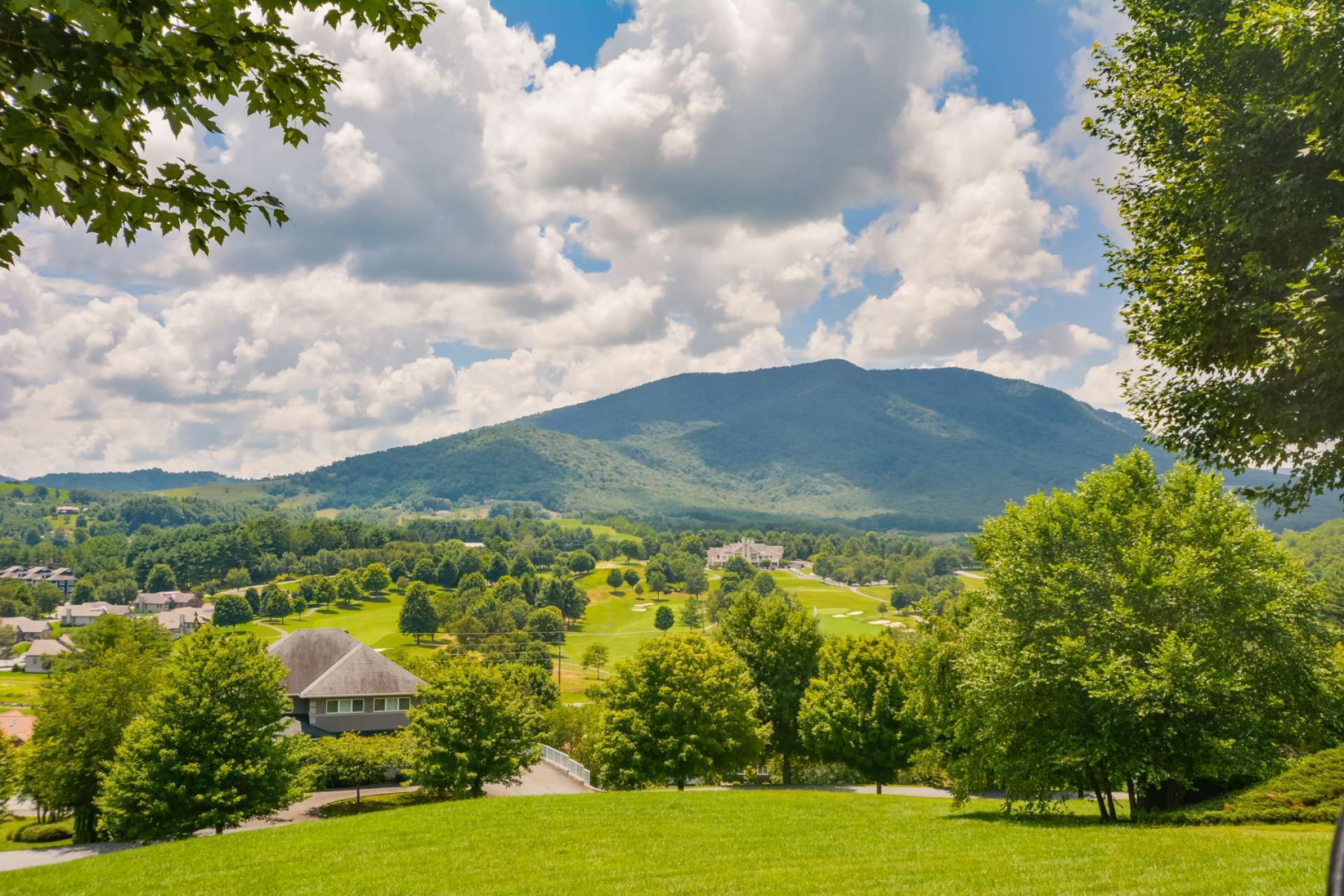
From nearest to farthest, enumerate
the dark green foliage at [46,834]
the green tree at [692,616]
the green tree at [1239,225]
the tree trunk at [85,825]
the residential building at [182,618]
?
the green tree at [1239,225]
the tree trunk at [85,825]
the dark green foliage at [46,834]
the residential building at [182,618]
the green tree at [692,616]

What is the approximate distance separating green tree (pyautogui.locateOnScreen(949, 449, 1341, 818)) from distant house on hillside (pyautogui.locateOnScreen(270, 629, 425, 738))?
43.3m

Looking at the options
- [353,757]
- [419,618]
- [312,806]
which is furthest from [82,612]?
[312,806]

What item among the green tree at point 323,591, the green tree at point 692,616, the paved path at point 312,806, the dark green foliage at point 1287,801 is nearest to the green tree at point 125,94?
the dark green foliage at point 1287,801

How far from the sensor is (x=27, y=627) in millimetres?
166750

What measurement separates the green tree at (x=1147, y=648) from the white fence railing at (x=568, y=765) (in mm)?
30852

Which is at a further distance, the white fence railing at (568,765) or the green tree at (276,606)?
the green tree at (276,606)

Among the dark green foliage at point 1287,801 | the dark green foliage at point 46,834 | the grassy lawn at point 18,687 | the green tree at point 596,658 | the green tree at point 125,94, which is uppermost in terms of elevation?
the green tree at point 125,94

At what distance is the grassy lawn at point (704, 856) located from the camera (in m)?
13.4

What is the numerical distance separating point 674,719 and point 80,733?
32044 millimetres

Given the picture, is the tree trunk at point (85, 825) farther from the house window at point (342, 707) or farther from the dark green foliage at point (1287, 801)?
the dark green foliage at point (1287, 801)

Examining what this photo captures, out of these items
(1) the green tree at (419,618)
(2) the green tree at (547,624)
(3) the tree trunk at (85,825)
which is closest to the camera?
(3) the tree trunk at (85,825)

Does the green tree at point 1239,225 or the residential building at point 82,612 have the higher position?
the green tree at point 1239,225

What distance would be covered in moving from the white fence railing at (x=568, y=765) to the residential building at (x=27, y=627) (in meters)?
157

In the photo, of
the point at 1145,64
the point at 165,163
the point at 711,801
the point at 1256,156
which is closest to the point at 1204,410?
the point at 1256,156
